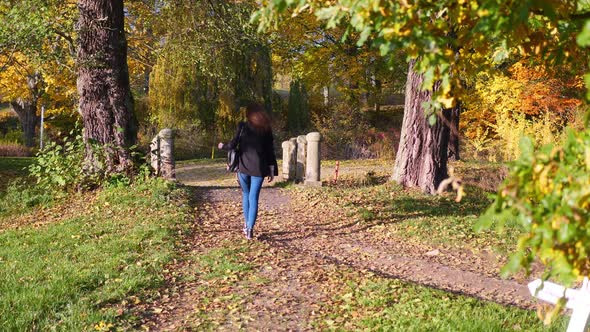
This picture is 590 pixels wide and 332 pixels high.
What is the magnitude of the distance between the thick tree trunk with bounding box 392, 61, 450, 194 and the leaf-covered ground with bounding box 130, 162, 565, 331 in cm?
80

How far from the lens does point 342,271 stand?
235 inches

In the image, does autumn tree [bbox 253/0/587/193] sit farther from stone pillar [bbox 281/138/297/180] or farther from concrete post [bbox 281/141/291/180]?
concrete post [bbox 281/141/291/180]

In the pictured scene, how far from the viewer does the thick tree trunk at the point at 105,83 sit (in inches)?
399

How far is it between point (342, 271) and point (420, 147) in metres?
5.90

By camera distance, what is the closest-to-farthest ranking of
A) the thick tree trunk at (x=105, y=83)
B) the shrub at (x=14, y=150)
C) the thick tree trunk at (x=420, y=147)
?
the thick tree trunk at (x=105, y=83) < the thick tree trunk at (x=420, y=147) < the shrub at (x=14, y=150)

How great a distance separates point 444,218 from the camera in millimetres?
8984

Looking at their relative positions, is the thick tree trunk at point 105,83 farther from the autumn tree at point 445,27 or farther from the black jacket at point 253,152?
the autumn tree at point 445,27

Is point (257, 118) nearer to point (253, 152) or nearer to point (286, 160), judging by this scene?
point (253, 152)

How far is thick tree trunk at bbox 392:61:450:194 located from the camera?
11102mm

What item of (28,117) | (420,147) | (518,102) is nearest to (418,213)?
(420,147)

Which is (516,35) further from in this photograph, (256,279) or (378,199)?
(378,199)

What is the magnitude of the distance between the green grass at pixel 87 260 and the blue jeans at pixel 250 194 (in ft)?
3.57

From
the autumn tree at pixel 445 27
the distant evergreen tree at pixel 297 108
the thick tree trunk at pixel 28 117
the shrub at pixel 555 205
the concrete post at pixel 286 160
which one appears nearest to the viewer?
the shrub at pixel 555 205

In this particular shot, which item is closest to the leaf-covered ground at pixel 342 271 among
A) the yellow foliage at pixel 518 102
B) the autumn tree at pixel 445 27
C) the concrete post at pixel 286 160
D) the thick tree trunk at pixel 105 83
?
the concrete post at pixel 286 160
